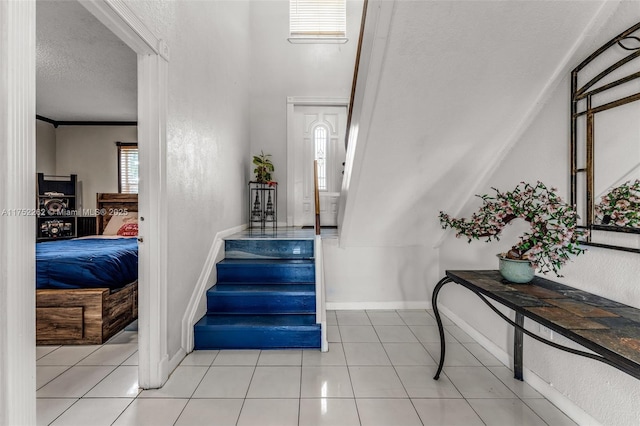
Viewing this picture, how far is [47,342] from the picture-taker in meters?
2.51

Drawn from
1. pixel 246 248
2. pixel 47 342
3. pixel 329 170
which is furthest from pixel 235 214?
pixel 47 342

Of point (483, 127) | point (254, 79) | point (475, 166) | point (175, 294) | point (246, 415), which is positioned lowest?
point (246, 415)

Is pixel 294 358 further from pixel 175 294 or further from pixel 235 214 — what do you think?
pixel 235 214

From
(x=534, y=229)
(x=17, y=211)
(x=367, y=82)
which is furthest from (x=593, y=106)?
(x=17, y=211)

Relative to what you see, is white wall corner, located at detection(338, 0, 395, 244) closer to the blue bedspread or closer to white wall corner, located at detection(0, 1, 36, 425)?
white wall corner, located at detection(0, 1, 36, 425)

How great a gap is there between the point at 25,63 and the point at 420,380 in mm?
2525

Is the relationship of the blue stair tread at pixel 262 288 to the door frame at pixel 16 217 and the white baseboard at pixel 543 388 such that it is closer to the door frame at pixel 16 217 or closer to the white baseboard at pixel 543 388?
the white baseboard at pixel 543 388

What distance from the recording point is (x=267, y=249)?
10.6 feet

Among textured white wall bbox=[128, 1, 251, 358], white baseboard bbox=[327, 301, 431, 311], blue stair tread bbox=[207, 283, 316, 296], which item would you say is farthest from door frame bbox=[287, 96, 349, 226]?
blue stair tread bbox=[207, 283, 316, 296]

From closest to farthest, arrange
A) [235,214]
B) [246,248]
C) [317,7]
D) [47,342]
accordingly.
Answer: [47,342], [246,248], [235,214], [317,7]

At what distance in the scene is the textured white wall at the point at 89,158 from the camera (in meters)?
5.41

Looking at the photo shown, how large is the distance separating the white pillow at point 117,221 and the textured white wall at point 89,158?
2.82 feet

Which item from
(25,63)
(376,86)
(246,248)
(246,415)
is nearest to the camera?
(25,63)

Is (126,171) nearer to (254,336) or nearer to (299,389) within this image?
(254,336)
